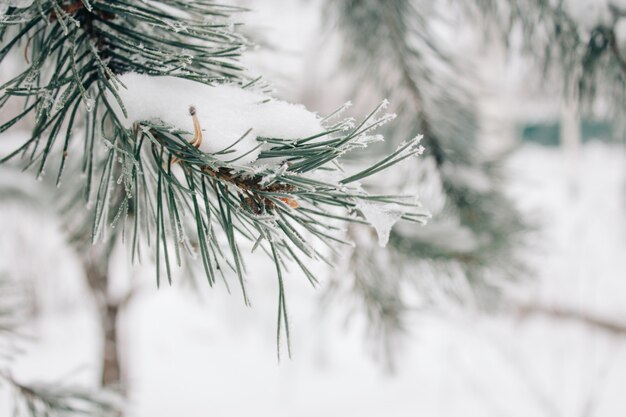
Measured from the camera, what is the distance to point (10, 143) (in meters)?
1.65

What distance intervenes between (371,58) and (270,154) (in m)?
0.65

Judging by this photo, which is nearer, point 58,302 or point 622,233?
point 58,302

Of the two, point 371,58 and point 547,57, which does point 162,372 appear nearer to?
point 371,58

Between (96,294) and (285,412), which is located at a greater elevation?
(96,294)

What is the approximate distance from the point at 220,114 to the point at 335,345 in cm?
459

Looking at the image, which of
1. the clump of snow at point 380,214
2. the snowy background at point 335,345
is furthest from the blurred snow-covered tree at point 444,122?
the snowy background at point 335,345

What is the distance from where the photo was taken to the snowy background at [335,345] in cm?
307

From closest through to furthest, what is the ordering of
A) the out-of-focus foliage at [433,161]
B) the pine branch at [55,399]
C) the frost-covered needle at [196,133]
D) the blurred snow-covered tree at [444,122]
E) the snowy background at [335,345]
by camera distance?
the frost-covered needle at [196,133], the pine branch at [55,399], the blurred snow-covered tree at [444,122], the out-of-focus foliage at [433,161], the snowy background at [335,345]

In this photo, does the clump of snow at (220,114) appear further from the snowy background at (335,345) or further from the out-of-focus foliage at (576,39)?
the snowy background at (335,345)

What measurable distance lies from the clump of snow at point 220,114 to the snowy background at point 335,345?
7.81 ft

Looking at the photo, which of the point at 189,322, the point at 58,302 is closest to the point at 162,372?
the point at 189,322

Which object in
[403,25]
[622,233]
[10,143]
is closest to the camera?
[403,25]

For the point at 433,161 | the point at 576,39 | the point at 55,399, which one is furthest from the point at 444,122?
the point at 55,399

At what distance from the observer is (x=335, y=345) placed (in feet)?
15.3
